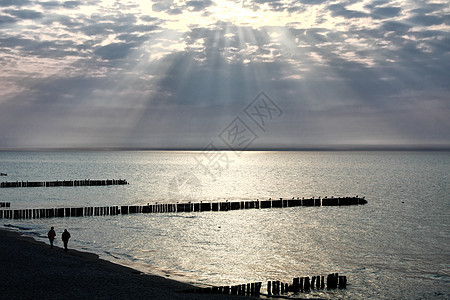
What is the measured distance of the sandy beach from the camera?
65.8 ft

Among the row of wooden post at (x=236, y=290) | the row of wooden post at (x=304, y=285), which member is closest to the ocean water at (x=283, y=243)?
the row of wooden post at (x=304, y=285)

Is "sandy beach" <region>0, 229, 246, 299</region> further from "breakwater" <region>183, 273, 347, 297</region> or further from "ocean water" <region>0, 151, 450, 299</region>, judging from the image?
"ocean water" <region>0, 151, 450, 299</region>

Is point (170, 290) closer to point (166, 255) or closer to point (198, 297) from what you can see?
point (198, 297)

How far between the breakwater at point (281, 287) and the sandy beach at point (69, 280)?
0.96 m

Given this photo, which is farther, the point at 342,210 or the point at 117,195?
the point at 117,195

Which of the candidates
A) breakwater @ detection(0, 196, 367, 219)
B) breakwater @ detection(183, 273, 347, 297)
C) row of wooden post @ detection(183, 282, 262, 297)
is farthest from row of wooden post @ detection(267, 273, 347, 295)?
breakwater @ detection(0, 196, 367, 219)

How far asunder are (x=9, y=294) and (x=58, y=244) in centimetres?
1742

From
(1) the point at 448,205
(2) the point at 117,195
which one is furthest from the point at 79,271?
(1) the point at 448,205

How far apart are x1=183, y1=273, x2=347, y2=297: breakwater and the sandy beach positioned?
0.96 m

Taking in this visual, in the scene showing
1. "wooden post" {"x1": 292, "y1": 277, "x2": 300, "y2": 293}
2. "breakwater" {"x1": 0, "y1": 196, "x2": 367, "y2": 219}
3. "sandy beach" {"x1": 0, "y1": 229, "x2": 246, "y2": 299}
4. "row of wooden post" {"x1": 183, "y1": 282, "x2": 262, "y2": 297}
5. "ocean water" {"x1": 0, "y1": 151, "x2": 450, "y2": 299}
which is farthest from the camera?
"breakwater" {"x1": 0, "y1": 196, "x2": 367, "y2": 219}

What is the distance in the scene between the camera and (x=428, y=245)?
39.3 meters

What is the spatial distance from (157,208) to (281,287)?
3513 centimetres

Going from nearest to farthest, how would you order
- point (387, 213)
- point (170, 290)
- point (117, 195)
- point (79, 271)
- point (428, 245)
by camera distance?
point (170, 290), point (79, 271), point (428, 245), point (387, 213), point (117, 195)

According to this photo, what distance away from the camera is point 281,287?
24.3m
